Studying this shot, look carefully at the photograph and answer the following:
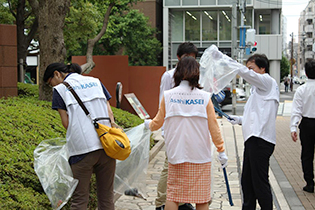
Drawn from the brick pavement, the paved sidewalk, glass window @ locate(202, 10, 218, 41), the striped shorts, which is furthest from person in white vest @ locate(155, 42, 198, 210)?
glass window @ locate(202, 10, 218, 41)

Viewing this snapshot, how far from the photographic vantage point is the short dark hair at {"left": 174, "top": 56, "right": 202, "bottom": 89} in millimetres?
4062

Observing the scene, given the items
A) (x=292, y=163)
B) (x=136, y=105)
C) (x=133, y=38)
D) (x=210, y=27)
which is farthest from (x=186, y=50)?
(x=210, y=27)

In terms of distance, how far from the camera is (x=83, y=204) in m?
3.97

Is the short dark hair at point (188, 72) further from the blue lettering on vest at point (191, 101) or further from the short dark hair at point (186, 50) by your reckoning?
the short dark hair at point (186, 50)

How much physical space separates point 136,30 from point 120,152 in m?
27.3

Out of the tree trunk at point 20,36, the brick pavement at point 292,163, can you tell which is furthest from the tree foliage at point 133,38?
the brick pavement at point 292,163

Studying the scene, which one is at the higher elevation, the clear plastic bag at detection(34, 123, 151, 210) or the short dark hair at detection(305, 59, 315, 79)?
the short dark hair at detection(305, 59, 315, 79)

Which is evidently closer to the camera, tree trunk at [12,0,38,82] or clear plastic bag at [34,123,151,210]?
clear plastic bag at [34,123,151,210]

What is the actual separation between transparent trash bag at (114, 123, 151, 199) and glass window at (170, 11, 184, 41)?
1229 inches

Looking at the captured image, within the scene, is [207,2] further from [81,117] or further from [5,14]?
[81,117]

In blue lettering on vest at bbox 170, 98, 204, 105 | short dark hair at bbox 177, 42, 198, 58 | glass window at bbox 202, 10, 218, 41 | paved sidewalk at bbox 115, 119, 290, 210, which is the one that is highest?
glass window at bbox 202, 10, 218, 41

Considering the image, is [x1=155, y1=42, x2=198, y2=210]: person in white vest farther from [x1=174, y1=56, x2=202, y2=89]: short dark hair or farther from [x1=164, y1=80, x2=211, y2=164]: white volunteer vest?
[x1=164, y1=80, x2=211, y2=164]: white volunteer vest

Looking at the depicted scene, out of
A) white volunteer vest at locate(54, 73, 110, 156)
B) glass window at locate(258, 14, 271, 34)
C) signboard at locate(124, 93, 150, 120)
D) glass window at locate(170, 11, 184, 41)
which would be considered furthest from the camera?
glass window at locate(258, 14, 271, 34)

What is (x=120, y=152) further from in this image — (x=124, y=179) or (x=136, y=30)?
(x=136, y=30)
